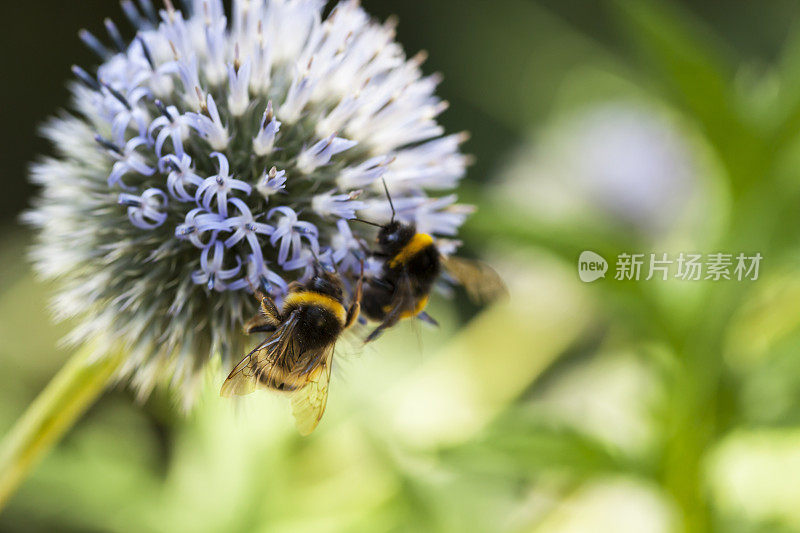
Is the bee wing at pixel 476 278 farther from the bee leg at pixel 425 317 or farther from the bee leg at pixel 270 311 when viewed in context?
the bee leg at pixel 270 311

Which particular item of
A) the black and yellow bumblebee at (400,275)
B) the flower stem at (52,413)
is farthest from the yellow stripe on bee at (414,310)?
the flower stem at (52,413)

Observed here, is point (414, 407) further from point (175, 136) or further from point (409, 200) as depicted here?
point (175, 136)

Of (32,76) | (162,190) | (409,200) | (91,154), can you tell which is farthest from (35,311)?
(409,200)

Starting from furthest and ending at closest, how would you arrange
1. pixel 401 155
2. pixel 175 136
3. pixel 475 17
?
pixel 475 17 → pixel 401 155 → pixel 175 136

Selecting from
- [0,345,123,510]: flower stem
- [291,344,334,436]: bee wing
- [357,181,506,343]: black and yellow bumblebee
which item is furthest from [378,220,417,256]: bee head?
[0,345,123,510]: flower stem

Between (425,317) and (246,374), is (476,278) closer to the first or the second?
(425,317)

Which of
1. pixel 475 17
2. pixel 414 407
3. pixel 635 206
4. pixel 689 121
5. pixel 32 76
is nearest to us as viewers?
pixel 689 121
